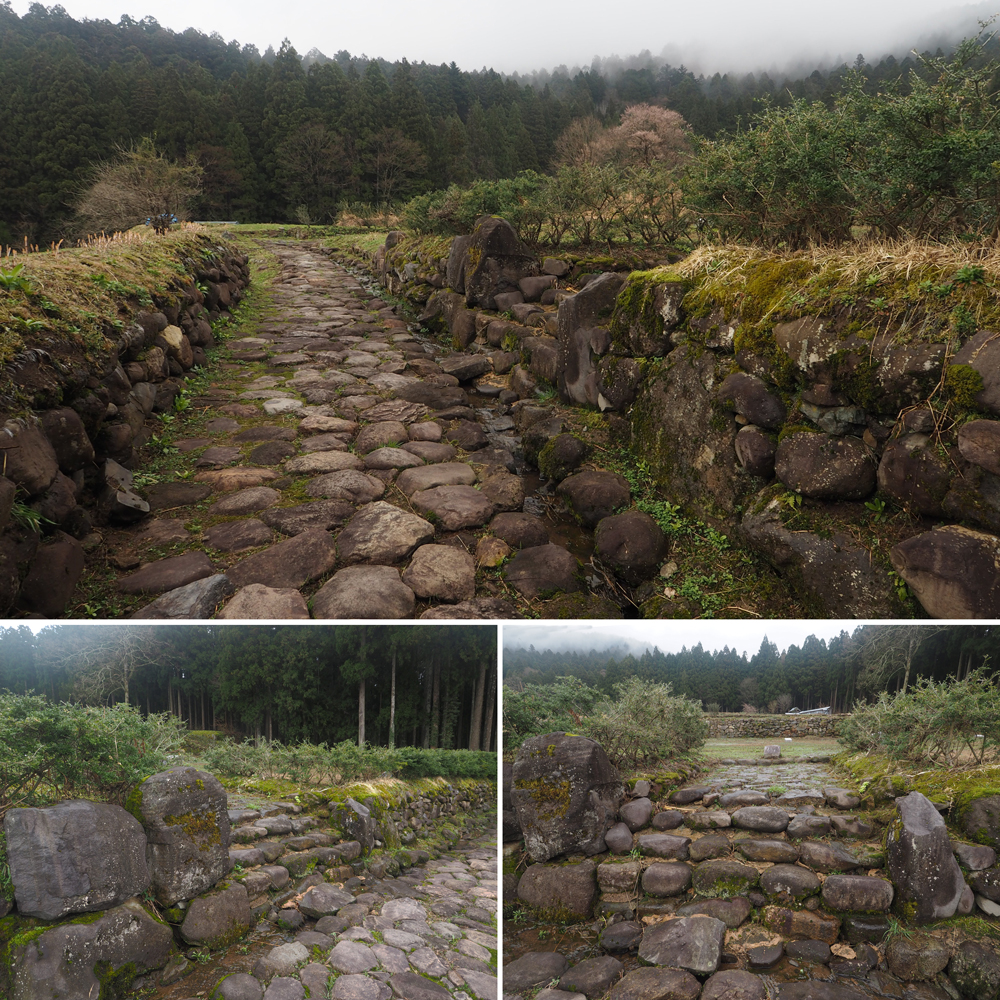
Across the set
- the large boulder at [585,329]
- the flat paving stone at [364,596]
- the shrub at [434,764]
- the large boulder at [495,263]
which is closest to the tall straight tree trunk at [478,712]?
the shrub at [434,764]

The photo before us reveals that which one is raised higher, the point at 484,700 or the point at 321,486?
the point at 321,486

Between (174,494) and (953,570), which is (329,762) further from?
(953,570)

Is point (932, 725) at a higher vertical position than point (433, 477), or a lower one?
lower

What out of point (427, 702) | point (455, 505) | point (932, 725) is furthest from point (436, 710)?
point (932, 725)

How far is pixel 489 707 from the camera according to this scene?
2670 mm

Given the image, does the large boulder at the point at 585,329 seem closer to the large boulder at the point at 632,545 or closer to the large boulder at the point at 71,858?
the large boulder at the point at 632,545

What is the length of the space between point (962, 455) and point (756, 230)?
3227mm

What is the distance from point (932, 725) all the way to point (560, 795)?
1754 mm

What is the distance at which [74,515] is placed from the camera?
142 inches

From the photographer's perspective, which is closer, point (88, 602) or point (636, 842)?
point (636, 842)

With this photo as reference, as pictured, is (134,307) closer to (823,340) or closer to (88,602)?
(88,602)

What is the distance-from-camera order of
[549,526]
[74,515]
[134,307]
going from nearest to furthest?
[74,515]
[549,526]
[134,307]

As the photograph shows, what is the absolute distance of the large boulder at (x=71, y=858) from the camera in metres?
2.15

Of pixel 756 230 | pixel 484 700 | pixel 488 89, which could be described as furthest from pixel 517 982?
pixel 488 89
